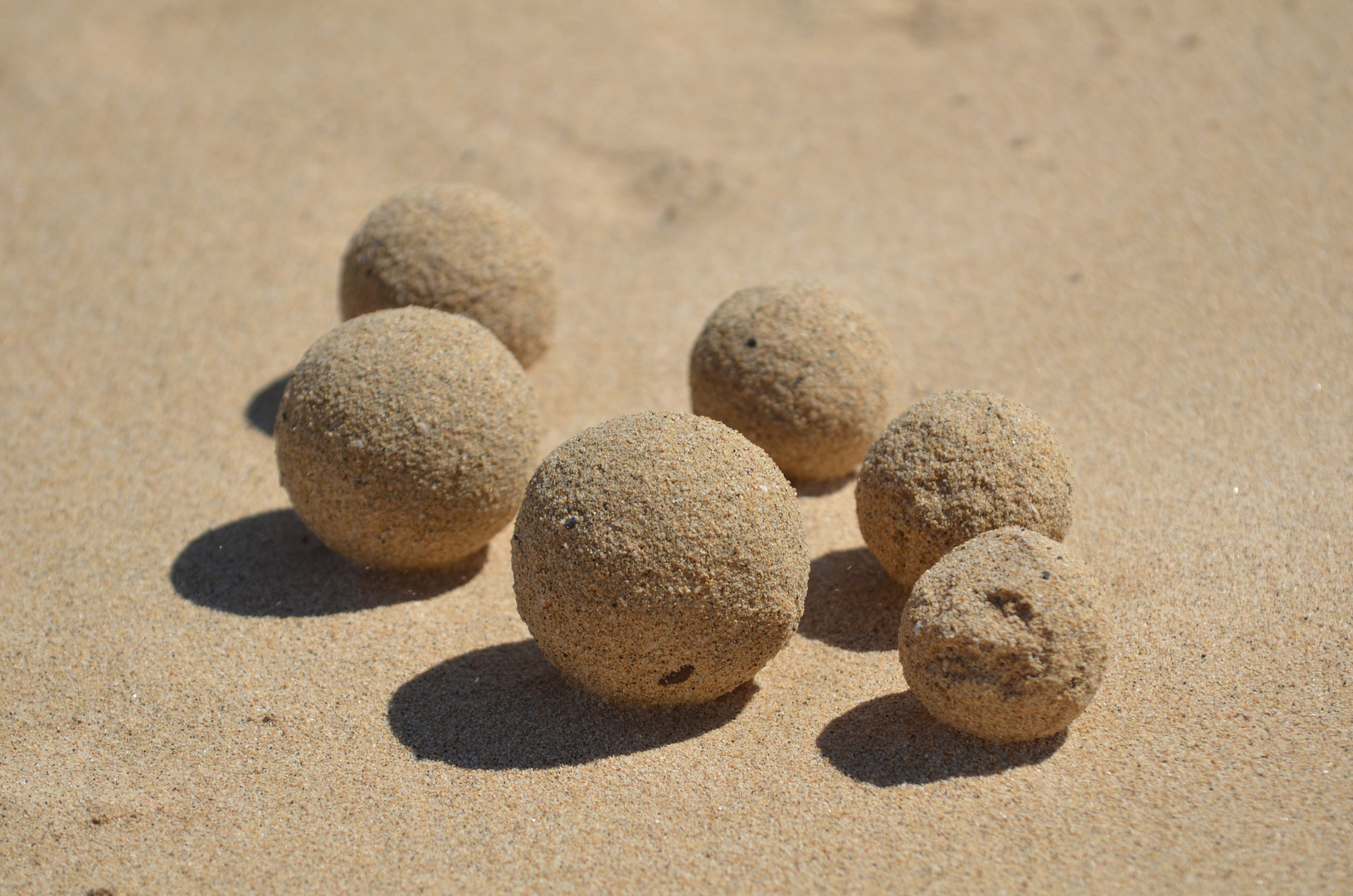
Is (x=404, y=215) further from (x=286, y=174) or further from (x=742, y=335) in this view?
(x=286, y=174)

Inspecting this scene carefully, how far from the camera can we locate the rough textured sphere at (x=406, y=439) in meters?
5.52

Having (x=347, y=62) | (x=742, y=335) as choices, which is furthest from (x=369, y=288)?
(x=347, y=62)

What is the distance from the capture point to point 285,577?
6078 millimetres

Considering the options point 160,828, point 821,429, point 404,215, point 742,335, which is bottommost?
point 160,828

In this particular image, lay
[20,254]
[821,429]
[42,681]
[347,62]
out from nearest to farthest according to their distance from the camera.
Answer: [42,681] → [821,429] → [20,254] → [347,62]

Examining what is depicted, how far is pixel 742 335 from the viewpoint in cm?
631

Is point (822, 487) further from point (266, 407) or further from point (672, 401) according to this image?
point (266, 407)

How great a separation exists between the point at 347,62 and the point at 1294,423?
809 centimetres

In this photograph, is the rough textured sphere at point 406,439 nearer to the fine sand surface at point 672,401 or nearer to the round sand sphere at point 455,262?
the fine sand surface at point 672,401

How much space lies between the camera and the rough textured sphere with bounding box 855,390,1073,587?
5270 mm

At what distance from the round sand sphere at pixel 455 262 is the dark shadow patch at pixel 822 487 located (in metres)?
1.82

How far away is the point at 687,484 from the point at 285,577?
8.04 ft

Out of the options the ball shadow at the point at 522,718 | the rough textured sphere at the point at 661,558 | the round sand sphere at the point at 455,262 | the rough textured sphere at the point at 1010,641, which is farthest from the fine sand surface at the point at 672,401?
the round sand sphere at the point at 455,262

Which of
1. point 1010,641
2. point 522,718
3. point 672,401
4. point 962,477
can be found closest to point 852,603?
point 962,477
